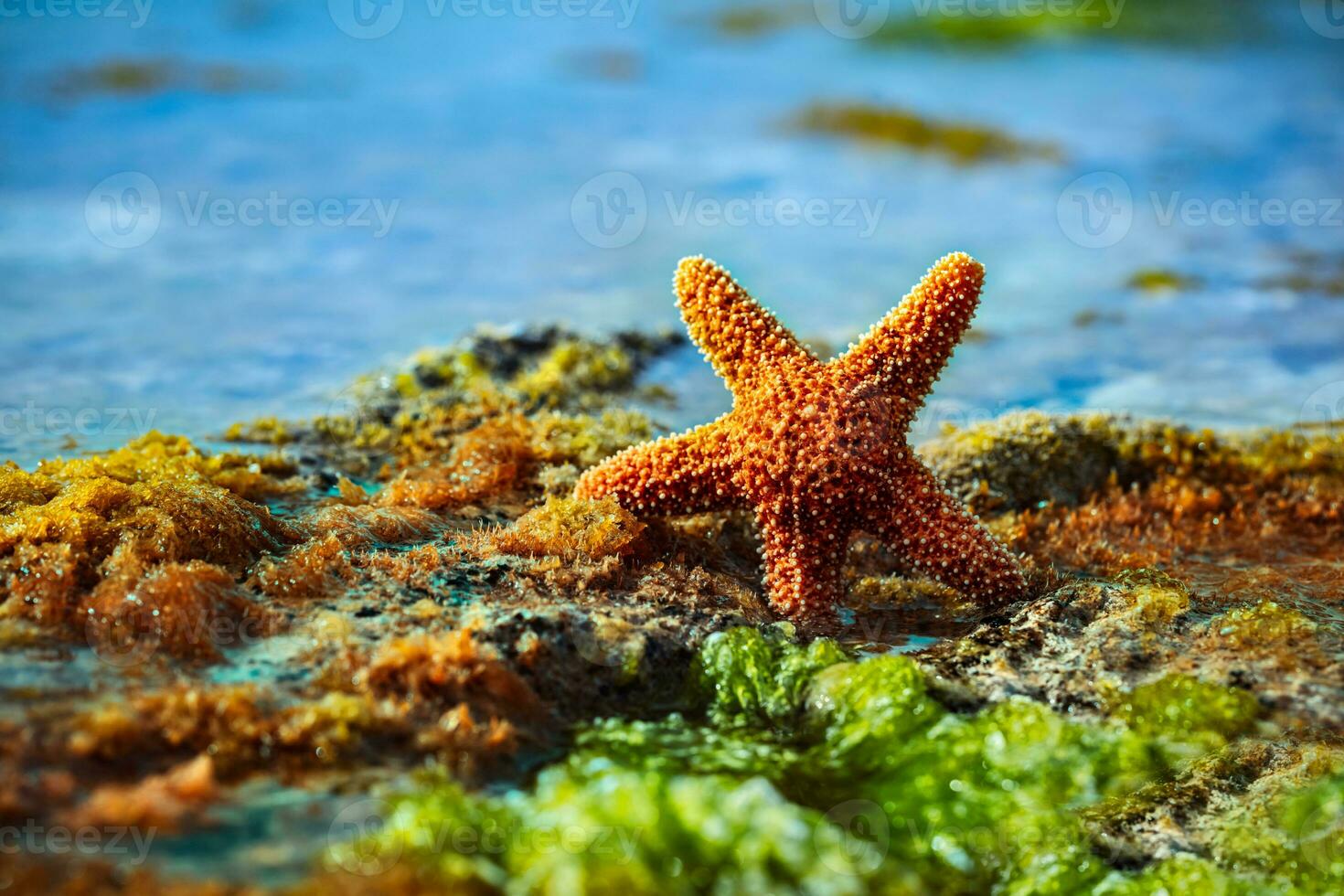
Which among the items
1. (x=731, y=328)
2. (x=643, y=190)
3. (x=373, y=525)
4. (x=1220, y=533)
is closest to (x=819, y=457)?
(x=731, y=328)

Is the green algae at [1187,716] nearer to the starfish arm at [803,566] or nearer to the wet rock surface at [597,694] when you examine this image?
the wet rock surface at [597,694]

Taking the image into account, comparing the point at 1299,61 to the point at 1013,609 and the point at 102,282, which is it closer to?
the point at 1013,609

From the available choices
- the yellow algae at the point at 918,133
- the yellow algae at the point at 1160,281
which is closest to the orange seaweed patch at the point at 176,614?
the yellow algae at the point at 1160,281

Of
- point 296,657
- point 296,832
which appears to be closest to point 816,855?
point 296,832

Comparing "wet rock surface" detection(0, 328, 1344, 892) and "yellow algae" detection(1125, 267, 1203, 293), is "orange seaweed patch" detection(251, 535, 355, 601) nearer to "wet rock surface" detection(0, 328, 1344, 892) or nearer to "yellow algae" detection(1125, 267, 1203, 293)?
"wet rock surface" detection(0, 328, 1344, 892)

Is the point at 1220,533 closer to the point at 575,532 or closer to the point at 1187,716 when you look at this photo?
the point at 1187,716

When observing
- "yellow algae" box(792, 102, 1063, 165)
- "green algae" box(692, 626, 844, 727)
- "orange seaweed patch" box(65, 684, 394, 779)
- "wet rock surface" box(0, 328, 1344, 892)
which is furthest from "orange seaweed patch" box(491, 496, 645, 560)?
"yellow algae" box(792, 102, 1063, 165)
